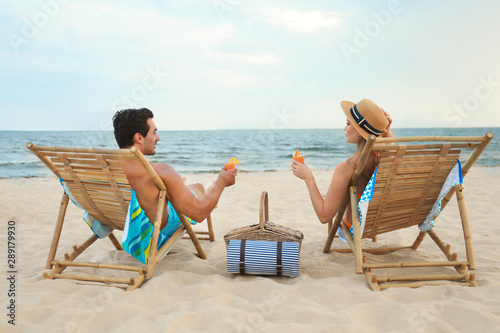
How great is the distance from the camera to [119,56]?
24469 millimetres

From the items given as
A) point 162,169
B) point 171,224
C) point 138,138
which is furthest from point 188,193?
point 138,138

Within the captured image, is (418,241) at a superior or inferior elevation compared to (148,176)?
inferior

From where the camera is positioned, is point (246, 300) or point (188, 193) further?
point (188, 193)

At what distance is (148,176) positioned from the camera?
261cm

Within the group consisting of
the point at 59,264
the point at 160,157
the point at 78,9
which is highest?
the point at 78,9

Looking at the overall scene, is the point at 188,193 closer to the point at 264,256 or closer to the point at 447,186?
the point at 264,256

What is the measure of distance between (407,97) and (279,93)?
15675 millimetres

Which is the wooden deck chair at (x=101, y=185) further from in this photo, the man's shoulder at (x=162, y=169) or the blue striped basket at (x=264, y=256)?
the blue striped basket at (x=264, y=256)

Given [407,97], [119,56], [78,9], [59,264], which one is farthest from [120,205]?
[407,97]

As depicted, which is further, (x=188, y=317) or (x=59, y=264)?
(x=59, y=264)

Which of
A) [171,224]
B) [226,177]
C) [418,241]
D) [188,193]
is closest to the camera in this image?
[188,193]

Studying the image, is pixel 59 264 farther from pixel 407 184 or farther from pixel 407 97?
pixel 407 97

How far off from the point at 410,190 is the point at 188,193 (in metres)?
1.63

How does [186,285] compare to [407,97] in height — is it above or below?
above
